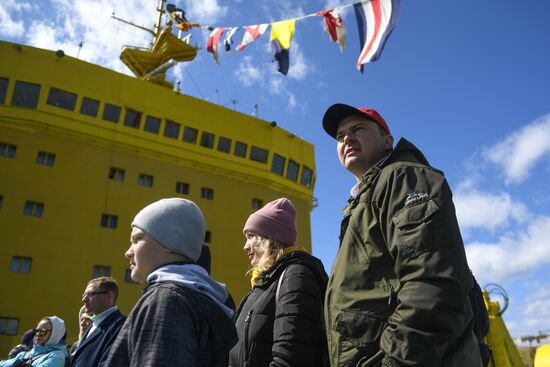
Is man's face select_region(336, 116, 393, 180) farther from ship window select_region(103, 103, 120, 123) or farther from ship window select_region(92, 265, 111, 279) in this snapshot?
ship window select_region(103, 103, 120, 123)

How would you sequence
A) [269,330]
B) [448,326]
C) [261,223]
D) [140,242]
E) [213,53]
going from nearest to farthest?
[448,326] → [140,242] → [269,330] → [261,223] → [213,53]

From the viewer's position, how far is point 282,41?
1109cm

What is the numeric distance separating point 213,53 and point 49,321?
38.3ft

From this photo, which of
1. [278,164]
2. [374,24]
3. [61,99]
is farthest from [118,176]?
[374,24]

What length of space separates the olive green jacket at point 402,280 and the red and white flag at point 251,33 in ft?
35.5

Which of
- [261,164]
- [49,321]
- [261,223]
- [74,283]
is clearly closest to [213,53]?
[261,164]

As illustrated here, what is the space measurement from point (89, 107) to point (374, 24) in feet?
34.8

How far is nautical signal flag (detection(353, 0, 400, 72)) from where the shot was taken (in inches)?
319

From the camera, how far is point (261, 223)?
9.46ft

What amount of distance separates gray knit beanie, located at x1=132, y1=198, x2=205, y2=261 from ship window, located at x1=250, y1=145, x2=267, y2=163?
632 inches

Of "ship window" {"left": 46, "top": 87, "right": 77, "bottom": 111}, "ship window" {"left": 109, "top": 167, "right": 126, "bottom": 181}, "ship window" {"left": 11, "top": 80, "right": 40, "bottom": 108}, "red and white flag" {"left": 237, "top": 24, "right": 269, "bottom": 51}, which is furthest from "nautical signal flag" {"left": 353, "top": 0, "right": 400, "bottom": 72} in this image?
"ship window" {"left": 11, "top": 80, "right": 40, "bottom": 108}

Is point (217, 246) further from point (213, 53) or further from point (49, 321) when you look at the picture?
point (49, 321)

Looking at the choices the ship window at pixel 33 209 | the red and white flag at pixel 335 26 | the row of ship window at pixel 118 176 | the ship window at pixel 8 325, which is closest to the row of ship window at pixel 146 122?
the row of ship window at pixel 118 176

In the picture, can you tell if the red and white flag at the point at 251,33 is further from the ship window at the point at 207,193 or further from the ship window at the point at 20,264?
the ship window at the point at 20,264
